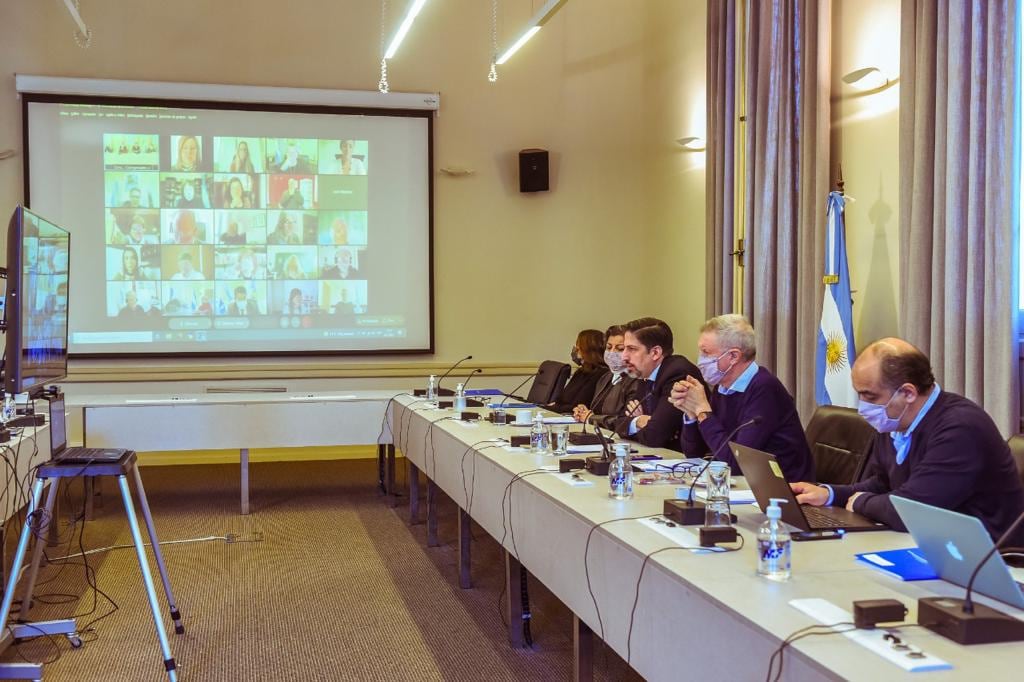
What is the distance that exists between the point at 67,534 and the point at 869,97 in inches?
198

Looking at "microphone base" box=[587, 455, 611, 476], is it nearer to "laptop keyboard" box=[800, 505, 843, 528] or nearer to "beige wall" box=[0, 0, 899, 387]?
"laptop keyboard" box=[800, 505, 843, 528]

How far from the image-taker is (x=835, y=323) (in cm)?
516

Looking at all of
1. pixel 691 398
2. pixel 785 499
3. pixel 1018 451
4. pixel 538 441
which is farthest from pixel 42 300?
pixel 1018 451

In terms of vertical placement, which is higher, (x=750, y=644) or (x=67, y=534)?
(x=750, y=644)

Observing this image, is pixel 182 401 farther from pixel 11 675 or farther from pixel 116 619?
pixel 11 675

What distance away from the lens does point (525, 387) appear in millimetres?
8258

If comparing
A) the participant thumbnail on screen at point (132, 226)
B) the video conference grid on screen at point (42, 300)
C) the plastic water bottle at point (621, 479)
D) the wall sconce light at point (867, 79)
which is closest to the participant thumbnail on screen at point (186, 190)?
the participant thumbnail on screen at point (132, 226)

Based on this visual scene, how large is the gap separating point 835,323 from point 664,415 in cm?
147

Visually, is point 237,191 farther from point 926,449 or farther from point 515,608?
point 926,449

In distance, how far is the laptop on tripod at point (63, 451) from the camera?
114 inches

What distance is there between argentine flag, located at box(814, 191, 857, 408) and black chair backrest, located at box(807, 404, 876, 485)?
5.30 feet

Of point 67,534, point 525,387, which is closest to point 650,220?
point 525,387

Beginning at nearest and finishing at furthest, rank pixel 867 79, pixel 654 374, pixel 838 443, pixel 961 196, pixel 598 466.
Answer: pixel 598 466
pixel 838 443
pixel 961 196
pixel 654 374
pixel 867 79

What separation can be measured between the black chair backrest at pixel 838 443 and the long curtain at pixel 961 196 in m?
1.11
